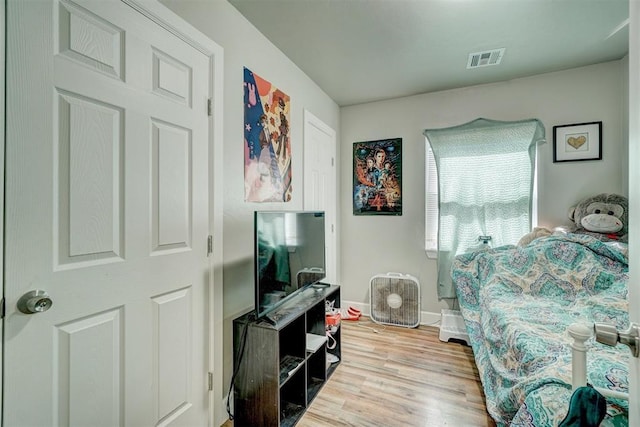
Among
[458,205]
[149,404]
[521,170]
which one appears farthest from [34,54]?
[521,170]

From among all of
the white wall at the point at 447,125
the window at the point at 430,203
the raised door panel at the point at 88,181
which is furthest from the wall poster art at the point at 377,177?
the raised door panel at the point at 88,181

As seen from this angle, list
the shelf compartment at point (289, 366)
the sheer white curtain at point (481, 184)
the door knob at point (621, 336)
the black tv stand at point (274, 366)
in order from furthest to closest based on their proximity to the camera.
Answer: the sheer white curtain at point (481, 184) < the shelf compartment at point (289, 366) < the black tv stand at point (274, 366) < the door knob at point (621, 336)

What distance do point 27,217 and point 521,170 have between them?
3325mm

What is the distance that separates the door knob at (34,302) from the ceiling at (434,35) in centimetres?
176

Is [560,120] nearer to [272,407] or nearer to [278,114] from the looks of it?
[278,114]

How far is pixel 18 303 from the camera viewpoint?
92 cm

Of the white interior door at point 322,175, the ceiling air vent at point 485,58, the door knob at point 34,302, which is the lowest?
the door knob at point 34,302

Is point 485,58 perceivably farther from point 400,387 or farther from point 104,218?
point 104,218

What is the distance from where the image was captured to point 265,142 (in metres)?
2.09

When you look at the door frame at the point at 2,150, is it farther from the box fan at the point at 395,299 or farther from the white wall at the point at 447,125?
the white wall at the point at 447,125

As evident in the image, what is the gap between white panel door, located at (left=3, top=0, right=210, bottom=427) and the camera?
0.94 metres

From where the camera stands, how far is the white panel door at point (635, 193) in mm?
608

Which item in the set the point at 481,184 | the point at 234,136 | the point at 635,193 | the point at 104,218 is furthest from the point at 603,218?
the point at 104,218

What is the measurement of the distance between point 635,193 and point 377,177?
2732 millimetres
